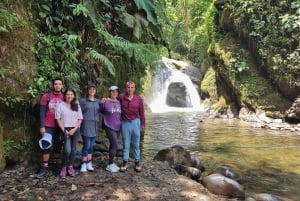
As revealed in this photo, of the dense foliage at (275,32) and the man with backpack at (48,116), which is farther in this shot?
the dense foliage at (275,32)

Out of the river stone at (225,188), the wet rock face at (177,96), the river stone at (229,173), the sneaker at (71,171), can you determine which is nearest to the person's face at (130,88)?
the sneaker at (71,171)

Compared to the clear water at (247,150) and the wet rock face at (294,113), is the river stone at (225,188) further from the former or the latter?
the wet rock face at (294,113)

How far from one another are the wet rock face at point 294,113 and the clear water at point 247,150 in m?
1.94

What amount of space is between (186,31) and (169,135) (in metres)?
25.0

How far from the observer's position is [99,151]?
22.8 ft

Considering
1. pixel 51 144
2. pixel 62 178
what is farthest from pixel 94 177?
pixel 51 144

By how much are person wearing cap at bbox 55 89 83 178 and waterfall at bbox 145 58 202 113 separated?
20.3 metres

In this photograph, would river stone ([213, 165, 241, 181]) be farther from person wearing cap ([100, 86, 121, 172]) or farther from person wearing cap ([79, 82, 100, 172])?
person wearing cap ([79, 82, 100, 172])

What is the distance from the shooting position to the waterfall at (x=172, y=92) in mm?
26094

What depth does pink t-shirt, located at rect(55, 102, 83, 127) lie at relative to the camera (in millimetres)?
5174

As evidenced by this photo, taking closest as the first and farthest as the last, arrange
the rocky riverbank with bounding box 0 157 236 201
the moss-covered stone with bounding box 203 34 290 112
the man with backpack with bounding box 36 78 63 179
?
the rocky riverbank with bounding box 0 157 236 201
the man with backpack with bounding box 36 78 63 179
the moss-covered stone with bounding box 203 34 290 112

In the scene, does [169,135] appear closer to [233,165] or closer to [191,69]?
[233,165]

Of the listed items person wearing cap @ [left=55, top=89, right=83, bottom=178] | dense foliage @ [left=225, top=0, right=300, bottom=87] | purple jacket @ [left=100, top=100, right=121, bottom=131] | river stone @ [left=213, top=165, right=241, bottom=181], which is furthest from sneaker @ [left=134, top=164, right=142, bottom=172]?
dense foliage @ [left=225, top=0, right=300, bottom=87]

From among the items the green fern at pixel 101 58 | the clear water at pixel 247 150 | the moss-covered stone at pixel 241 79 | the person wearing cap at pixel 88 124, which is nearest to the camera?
the person wearing cap at pixel 88 124
